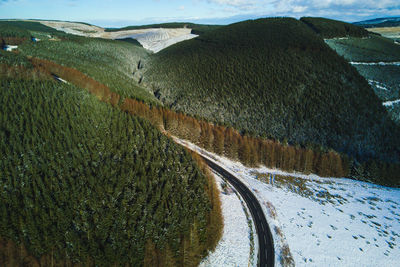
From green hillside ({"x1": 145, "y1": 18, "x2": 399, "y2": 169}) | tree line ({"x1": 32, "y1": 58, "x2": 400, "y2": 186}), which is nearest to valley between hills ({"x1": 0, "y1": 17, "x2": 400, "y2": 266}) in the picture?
tree line ({"x1": 32, "y1": 58, "x2": 400, "y2": 186})

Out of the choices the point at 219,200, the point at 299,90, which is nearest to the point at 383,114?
the point at 299,90

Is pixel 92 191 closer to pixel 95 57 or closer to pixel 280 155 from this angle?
pixel 280 155

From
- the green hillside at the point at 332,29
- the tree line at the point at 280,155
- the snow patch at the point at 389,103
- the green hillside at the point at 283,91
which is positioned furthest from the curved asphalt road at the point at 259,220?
the green hillside at the point at 332,29

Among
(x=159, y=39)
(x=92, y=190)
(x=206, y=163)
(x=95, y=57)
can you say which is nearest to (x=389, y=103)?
(x=206, y=163)

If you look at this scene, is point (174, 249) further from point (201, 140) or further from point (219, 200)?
point (201, 140)

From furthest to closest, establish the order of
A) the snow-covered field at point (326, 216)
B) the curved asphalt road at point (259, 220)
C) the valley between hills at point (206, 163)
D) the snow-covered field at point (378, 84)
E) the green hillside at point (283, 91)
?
the snow-covered field at point (378, 84) → the green hillside at point (283, 91) → the snow-covered field at point (326, 216) → the curved asphalt road at point (259, 220) → the valley between hills at point (206, 163)

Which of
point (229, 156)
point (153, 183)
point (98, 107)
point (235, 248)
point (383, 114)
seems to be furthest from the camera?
point (383, 114)

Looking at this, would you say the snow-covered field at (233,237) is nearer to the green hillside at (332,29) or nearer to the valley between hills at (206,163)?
the valley between hills at (206,163)
